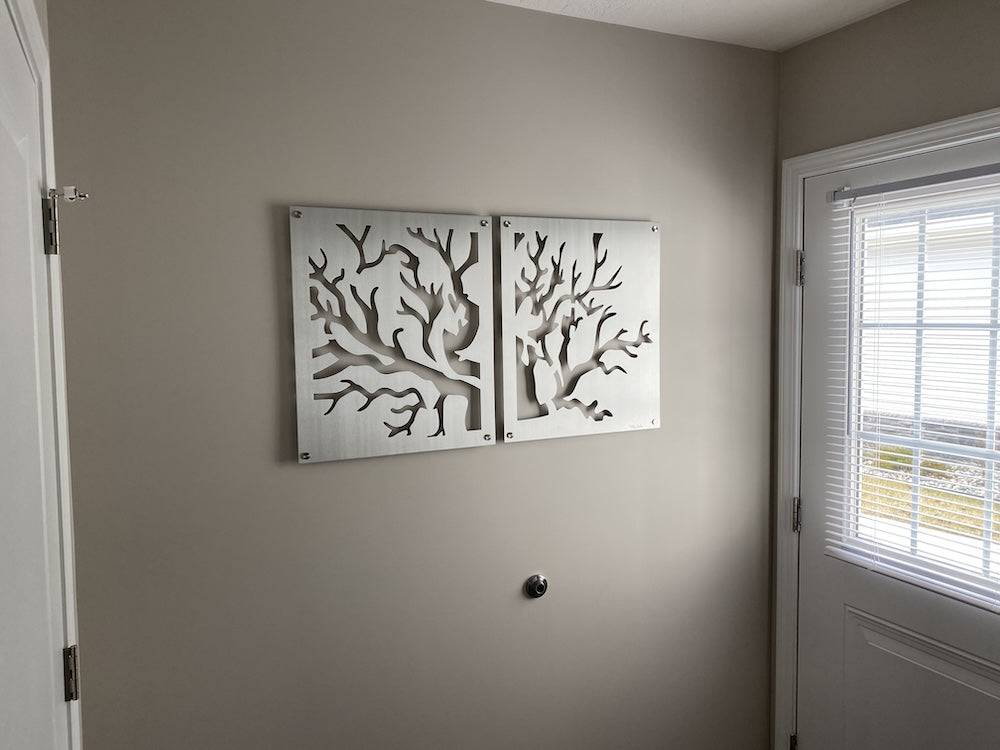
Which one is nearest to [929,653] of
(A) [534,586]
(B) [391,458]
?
(A) [534,586]

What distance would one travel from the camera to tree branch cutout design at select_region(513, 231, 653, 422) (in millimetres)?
1956

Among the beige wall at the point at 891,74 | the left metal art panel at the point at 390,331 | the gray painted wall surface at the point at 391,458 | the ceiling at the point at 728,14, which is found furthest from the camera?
the ceiling at the point at 728,14

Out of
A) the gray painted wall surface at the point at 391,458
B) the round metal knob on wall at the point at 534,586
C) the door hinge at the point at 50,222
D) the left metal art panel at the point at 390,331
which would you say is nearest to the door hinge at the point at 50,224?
the door hinge at the point at 50,222

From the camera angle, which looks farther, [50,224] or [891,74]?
[891,74]

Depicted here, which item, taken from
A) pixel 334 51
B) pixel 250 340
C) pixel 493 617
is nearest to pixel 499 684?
pixel 493 617

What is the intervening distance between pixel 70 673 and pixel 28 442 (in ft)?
1.56

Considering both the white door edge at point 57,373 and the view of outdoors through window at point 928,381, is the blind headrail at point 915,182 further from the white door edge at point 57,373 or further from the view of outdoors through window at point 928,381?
the white door edge at point 57,373

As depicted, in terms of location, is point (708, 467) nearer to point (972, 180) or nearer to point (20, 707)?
point (972, 180)

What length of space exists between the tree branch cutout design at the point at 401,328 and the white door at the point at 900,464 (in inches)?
42.9

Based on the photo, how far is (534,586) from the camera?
2.01 m

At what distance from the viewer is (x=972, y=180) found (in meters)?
1.80

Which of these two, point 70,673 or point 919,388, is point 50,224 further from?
point 919,388

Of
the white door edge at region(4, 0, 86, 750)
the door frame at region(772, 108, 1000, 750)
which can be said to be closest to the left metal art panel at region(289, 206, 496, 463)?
the white door edge at region(4, 0, 86, 750)

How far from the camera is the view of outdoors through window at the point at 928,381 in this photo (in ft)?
5.93
